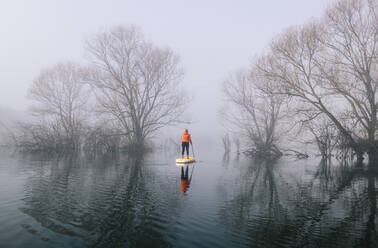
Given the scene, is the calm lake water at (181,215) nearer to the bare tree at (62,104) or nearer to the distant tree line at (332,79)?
the distant tree line at (332,79)

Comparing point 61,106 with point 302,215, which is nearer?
point 302,215

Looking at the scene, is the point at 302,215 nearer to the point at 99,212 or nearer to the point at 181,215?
the point at 181,215

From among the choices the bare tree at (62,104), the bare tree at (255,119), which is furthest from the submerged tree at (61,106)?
the bare tree at (255,119)

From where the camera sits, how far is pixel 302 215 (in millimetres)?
5852

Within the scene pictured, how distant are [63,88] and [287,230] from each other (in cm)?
3404

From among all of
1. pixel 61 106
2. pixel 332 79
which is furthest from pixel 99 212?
pixel 61 106

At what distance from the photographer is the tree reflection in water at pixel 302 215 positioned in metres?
4.44

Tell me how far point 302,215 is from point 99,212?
4.59 metres

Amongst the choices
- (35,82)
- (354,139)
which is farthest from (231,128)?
(35,82)

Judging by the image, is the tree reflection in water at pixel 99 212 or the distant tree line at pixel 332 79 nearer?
the tree reflection in water at pixel 99 212

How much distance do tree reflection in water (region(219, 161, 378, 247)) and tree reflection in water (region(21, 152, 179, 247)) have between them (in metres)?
1.59

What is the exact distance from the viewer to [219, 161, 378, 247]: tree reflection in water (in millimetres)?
4438

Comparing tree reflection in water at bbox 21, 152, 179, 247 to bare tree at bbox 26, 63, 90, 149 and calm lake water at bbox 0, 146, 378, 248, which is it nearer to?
calm lake water at bbox 0, 146, 378, 248

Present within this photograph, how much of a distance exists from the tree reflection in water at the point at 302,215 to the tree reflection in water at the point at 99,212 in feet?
5.21
